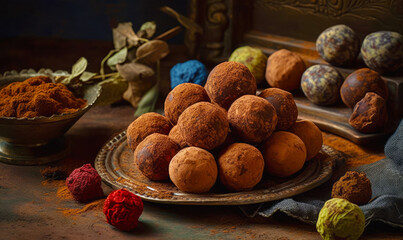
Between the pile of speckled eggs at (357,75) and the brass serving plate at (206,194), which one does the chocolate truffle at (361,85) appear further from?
the brass serving plate at (206,194)

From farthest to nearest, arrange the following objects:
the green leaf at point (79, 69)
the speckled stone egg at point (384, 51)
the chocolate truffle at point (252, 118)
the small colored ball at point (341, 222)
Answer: the green leaf at point (79, 69) → the speckled stone egg at point (384, 51) → the chocolate truffle at point (252, 118) → the small colored ball at point (341, 222)

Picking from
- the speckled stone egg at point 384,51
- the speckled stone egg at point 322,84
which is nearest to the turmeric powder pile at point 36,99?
the speckled stone egg at point 322,84

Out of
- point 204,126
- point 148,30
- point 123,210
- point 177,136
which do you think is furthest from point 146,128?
point 148,30

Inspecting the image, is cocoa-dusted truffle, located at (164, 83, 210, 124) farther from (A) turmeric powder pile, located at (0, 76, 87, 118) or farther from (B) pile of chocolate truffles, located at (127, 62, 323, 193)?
(A) turmeric powder pile, located at (0, 76, 87, 118)

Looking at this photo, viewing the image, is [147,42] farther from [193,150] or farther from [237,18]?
[193,150]

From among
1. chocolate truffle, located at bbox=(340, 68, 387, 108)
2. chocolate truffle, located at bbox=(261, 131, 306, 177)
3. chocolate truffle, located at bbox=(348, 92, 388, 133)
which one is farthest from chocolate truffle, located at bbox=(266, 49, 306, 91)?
chocolate truffle, located at bbox=(261, 131, 306, 177)
